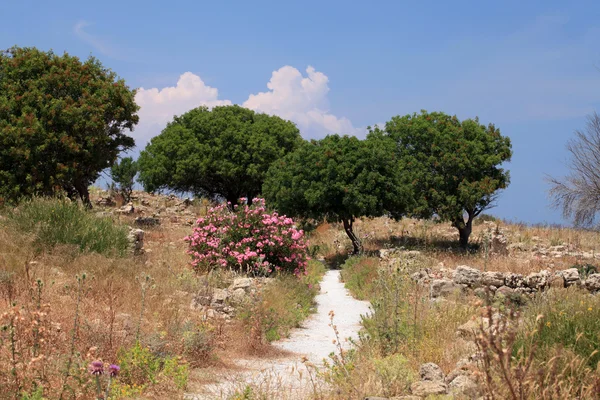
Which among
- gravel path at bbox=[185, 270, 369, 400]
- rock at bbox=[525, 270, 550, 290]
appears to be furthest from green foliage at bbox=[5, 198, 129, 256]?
rock at bbox=[525, 270, 550, 290]

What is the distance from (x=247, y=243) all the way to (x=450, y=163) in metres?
11.0

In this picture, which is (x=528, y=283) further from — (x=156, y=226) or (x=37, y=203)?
(x=156, y=226)

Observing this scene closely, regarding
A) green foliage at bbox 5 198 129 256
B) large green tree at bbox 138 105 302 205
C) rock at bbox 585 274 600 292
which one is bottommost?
rock at bbox 585 274 600 292

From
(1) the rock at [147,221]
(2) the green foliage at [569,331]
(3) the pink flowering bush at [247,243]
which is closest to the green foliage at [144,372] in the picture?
(2) the green foliage at [569,331]

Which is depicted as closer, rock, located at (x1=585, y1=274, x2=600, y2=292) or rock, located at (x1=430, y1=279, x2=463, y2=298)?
rock, located at (x1=430, y1=279, x2=463, y2=298)

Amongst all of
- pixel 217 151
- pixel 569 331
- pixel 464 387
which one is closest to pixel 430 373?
pixel 464 387

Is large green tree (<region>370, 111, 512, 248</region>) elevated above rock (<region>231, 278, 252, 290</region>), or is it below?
above

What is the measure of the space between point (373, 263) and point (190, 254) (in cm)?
A: 572

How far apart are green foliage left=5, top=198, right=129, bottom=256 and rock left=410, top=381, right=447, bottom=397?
7.51 m

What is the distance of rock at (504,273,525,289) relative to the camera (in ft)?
39.5

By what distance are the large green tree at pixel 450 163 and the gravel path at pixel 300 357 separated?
7.86 meters

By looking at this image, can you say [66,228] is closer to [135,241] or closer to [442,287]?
[135,241]

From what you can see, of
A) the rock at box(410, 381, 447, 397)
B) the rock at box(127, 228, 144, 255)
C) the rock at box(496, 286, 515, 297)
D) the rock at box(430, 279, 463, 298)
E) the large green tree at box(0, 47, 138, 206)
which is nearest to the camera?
the rock at box(410, 381, 447, 397)

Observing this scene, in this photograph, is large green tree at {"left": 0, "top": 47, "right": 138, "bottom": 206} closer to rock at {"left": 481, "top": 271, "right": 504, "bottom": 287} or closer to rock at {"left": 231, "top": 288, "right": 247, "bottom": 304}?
rock at {"left": 231, "top": 288, "right": 247, "bottom": 304}
